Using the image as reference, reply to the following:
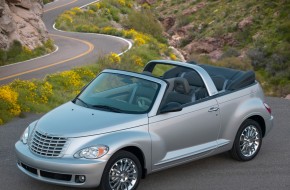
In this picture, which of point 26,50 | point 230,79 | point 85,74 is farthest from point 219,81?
point 26,50

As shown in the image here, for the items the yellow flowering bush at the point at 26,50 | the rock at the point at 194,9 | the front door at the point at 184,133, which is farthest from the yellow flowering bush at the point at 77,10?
the front door at the point at 184,133

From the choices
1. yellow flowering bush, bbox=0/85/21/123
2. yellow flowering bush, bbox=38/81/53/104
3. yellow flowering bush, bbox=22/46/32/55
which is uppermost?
yellow flowering bush, bbox=0/85/21/123

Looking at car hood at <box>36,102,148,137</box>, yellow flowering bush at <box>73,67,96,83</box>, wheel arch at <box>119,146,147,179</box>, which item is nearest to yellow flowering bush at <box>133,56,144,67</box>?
yellow flowering bush at <box>73,67,96,83</box>

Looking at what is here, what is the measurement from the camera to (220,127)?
363 inches

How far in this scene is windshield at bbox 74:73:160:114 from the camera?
8.48 m

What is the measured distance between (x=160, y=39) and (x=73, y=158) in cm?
3352

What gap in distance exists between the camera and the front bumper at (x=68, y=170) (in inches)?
292

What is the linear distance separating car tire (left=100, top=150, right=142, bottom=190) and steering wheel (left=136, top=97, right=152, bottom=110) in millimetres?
877

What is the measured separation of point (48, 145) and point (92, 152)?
631mm

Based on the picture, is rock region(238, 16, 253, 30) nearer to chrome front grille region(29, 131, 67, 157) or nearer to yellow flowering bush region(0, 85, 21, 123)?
yellow flowering bush region(0, 85, 21, 123)

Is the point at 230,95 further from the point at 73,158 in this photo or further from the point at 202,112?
the point at 73,158

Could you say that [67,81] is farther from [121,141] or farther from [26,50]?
[26,50]

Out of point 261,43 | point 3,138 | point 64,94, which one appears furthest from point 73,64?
point 261,43

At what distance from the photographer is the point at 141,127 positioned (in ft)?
26.5
